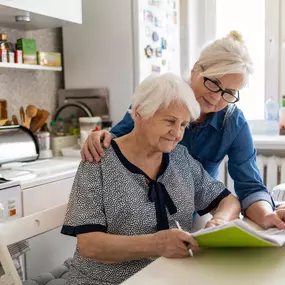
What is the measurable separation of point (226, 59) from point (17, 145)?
141 cm

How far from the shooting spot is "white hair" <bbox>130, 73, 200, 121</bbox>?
124 centimetres

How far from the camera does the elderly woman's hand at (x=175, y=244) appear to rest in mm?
1021

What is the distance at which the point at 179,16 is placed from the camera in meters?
3.29

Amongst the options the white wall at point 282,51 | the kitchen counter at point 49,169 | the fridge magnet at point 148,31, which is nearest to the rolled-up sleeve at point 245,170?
the kitchen counter at point 49,169

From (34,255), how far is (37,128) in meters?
0.83

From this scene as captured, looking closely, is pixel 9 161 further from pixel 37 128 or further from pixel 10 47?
pixel 10 47

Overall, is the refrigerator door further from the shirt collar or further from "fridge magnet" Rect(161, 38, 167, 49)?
the shirt collar

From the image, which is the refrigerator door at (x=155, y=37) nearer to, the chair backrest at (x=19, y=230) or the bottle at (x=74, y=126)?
the bottle at (x=74, y=126)

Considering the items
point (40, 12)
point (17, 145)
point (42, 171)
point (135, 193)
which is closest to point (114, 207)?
point (135, 193)

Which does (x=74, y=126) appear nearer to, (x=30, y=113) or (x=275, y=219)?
(x=30, y=113)

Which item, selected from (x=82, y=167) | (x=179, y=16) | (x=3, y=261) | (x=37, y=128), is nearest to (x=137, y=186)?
(x=82, y=167)

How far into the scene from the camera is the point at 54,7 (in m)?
2.46

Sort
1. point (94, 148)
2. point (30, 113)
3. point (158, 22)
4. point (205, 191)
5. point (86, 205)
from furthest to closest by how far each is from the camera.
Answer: point (158, 22) < point (30, 113) < point (205, 191) < point (94, 148) < point (86, 205)

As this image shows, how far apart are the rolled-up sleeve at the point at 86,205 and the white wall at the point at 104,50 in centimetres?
161
